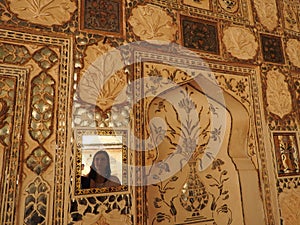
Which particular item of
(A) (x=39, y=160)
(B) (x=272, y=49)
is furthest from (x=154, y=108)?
(B) (x=272, y=49)

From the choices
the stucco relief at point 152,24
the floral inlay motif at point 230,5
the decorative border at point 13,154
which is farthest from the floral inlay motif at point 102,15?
the floral inlay motif at point 230,5

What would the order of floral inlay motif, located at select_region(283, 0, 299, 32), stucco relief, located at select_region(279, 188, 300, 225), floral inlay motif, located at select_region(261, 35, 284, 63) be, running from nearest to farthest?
stucco relief, located at select_region(279, 188, 300, 225)
floral inlay motif, located at select_region(261, 35, 284, 63)
floral inlay motif, located at select_region(283, 0, 299, 32)

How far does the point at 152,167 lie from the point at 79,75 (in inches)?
28.5

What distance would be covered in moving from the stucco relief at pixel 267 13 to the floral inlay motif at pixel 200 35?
58cm

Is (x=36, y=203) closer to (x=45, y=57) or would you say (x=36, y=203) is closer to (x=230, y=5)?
(x=45, y=57)

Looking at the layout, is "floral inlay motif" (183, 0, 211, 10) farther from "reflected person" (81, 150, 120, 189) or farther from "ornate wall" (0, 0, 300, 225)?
"reflected person" (81, 150, 120, 189)

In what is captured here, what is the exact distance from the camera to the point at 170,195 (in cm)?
176

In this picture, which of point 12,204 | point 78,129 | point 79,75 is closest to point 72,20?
point 79,75

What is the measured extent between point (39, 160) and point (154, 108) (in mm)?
860

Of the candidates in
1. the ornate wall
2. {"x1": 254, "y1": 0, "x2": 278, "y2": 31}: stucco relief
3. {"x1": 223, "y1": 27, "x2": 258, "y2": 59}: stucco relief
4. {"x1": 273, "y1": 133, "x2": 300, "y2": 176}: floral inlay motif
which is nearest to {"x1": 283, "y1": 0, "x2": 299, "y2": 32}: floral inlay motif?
the ornate wall

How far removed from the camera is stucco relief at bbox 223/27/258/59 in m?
1.98

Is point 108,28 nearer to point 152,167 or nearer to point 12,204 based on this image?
point 152,167

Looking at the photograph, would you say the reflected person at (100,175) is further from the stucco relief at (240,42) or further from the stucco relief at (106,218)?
the stucco relief at (240,42)

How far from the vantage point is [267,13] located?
2273mm
